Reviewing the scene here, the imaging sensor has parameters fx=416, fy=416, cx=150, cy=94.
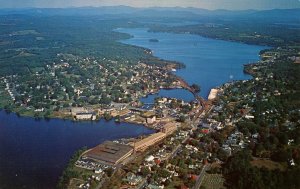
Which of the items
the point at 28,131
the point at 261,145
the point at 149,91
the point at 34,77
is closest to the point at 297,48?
the point at 149,91

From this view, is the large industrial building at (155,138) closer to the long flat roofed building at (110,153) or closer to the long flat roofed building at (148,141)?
the long flat roofed building at (148,141)

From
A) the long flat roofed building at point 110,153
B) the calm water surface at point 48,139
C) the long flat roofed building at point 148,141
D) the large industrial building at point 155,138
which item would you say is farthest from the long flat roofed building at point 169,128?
the long flat roofed building at point 110,153

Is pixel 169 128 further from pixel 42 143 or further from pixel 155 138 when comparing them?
pixel 42 143

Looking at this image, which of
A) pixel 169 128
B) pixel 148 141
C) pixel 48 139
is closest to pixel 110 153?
pixel 148 141

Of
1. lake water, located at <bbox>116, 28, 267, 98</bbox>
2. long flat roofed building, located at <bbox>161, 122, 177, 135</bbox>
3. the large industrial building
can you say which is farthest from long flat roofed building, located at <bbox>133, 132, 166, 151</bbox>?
lake water, located at <bbox>116, 28, 267, 98</bbox>

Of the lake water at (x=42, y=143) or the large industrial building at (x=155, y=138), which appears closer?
the lake water at (x=42, y=143)

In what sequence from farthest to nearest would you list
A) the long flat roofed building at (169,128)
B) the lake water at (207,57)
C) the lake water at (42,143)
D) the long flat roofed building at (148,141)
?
the lake water at (207,57), the long flat roofed building at (169,128), the long flat roofed building at (148,141), the lake water at (42,143)

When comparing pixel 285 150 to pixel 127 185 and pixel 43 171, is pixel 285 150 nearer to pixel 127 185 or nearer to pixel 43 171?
pixel 127 185
